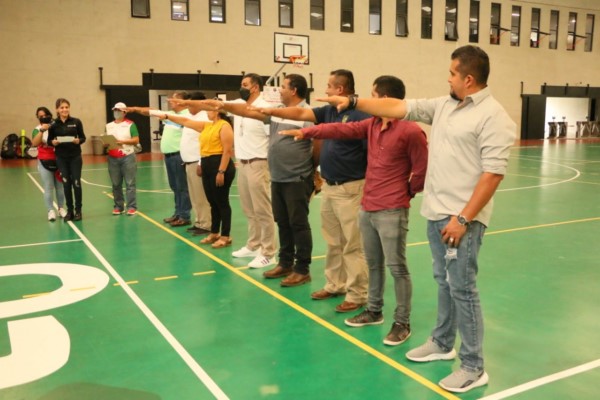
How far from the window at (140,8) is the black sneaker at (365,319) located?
2068cm

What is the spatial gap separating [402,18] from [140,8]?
13.0 m

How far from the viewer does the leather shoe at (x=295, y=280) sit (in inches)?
218

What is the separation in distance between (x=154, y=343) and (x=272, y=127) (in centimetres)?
246

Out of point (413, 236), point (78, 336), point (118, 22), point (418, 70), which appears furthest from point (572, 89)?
point (78, 336)

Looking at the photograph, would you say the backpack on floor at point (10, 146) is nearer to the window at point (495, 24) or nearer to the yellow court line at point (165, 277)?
the yellow court line at point (165, 277)

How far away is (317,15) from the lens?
1014 inches

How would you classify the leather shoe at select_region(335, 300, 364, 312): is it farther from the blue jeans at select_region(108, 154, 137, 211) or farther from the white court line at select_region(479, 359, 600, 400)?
the blue jeans at select_region(108, 154, 137, 211)

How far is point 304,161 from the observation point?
5.46 metres

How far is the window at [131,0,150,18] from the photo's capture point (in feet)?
72.5

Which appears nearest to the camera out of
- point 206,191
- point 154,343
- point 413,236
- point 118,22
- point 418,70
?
point 154,343

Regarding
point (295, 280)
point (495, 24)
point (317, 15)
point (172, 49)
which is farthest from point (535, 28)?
point (295, 280)

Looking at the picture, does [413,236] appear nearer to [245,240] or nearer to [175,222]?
[245,240]

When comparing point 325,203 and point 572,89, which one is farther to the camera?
point 572,89

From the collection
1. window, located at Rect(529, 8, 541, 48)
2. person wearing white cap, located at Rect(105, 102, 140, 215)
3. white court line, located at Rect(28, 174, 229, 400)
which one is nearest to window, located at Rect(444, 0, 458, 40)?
window, located at Rect(529, 8, 541, 48)
